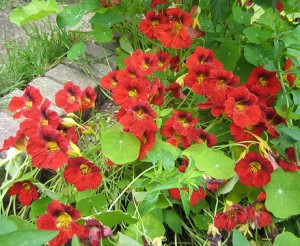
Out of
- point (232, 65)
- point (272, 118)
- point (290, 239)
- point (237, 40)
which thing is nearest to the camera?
point (290, 239)

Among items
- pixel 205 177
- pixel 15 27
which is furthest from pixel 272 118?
pixel 15 27

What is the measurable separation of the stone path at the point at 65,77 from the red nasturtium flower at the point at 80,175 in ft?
1.08

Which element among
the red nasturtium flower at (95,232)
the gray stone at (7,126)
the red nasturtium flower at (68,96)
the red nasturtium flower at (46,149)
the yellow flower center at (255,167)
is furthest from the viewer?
the gray stone at (7,126)

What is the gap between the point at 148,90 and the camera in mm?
1278

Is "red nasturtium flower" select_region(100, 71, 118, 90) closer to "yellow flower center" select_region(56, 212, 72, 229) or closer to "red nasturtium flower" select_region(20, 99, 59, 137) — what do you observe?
"red nasturtium flower" select_region(20, 99, 59, 137)

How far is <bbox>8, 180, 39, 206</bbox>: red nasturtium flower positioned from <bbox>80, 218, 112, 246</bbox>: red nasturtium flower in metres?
0.27

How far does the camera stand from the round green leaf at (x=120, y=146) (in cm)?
117

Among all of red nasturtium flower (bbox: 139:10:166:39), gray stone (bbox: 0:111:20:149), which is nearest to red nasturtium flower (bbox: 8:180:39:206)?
gray stone (bbox: 0:111:20:149)

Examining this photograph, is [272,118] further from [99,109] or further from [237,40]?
[99,109]

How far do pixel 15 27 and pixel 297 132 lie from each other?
1.39 metres

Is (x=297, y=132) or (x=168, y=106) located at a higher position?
(x=297, y=132)

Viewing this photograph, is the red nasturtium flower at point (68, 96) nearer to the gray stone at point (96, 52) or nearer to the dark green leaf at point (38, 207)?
the dark green leaf at point (38, 207)

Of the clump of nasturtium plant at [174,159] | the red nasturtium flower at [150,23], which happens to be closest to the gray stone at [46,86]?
the clump of nasturtium plant at [174,159]

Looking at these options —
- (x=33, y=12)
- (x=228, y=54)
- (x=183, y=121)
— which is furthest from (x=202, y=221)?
(x=33, y=12)
